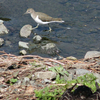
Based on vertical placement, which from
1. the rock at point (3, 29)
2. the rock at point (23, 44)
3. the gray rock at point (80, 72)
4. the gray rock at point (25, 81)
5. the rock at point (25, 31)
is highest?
the rock at point (3, 29)

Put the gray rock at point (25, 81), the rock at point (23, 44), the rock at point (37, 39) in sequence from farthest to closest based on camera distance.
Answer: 1. the rock at point (37, 39)
2. the rock at point (23, 44)
3. the gray rock at point (25, 81)

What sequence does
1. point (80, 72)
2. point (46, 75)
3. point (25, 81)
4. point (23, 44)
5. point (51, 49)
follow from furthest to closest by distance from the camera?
1. point (23, 44)
2. point (51, 49)
3. point (80, 72)
4. point (46, 75)
5. point (25, 81)

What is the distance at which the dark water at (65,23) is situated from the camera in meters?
8.07

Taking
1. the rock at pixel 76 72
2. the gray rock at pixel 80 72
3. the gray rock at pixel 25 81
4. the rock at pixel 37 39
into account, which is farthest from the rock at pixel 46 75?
the rock at pixel 37 39

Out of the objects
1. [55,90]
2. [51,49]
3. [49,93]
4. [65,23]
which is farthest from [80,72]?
[65,23]

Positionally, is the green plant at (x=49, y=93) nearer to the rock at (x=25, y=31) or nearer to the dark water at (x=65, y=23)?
the dark water at (x=65, y=23)

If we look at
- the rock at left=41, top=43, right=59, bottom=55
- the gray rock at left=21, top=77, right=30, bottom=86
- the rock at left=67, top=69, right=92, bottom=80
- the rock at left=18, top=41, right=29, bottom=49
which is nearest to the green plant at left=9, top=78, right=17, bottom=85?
the gray rock at left=21, top=77, right=30, bottom=86

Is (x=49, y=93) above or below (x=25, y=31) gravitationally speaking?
below

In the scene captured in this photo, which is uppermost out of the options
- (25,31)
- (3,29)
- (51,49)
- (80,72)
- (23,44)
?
(3,29)

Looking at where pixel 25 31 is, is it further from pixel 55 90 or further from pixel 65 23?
pixel 55 90

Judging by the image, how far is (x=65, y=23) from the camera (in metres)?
9.83

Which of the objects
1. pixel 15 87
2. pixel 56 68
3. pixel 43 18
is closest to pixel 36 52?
pixel 43 18

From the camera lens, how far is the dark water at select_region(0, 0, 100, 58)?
318 inches

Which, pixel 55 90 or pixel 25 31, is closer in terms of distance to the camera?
pixel 55 90
